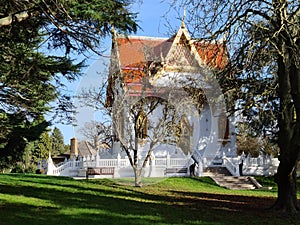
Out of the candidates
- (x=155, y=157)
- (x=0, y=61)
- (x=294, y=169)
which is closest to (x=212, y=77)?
(x=155, y=157)

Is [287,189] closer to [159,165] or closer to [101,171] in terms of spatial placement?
[101,171]

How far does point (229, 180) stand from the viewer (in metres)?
24.2

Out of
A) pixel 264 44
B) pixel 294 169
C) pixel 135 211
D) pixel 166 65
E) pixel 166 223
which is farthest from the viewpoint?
pixel 166 65

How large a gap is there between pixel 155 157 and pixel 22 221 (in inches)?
738

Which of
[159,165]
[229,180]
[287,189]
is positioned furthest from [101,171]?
[287,189]

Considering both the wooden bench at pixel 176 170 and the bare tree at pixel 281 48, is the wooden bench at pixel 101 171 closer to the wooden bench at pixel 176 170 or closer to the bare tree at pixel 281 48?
the wooden bench at pixel 176 170

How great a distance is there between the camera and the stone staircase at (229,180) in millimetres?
22906

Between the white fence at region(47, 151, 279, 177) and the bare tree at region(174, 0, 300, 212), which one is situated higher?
the bare tree at region(174, 0, 300, 212)

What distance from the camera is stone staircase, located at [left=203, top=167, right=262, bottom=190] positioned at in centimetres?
2291

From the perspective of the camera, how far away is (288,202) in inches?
471

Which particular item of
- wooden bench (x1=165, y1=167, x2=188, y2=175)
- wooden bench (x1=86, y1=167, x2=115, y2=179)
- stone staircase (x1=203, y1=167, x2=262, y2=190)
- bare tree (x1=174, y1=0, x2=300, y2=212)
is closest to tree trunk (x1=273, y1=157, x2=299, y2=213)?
bare tree (x1=174, y1=0, x2=300, y2=212)

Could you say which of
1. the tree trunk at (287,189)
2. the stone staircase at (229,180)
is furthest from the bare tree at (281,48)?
the stone staircase at (229,180)

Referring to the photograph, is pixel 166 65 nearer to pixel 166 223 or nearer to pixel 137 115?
pixel 137 115

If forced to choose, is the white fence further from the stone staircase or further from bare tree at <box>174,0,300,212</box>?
bare tree at <box>174,0,300,212</box>
